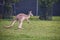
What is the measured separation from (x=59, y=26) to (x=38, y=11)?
264 millimetres

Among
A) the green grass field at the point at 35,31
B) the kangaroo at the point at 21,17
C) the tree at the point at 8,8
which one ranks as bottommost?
the green grass field at the point at 35,31

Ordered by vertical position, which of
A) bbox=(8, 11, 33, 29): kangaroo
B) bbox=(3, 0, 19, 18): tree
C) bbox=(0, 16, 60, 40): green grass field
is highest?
bbox=(3, 0, 19, 18): tree

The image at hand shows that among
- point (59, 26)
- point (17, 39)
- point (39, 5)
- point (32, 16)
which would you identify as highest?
point (39, 5)

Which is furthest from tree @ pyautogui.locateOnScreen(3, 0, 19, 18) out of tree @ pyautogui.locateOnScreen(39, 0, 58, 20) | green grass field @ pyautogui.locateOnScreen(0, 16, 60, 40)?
tree @ pyautogui.locateOnScreen(39, 0, 58, 20)

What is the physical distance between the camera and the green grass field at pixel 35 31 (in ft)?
4.54

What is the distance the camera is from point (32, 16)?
1412mm

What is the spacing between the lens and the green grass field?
4.54 ft

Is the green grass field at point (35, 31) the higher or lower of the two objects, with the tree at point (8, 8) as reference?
lower

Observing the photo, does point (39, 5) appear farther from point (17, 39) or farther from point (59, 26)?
point (17, 39)

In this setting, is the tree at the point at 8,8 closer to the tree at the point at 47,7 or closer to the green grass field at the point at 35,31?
the green grass field at the point at 35,31

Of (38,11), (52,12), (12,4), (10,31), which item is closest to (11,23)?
(10,31)

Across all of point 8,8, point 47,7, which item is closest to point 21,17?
point 8,8

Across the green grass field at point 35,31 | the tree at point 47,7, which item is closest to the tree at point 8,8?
the green grass field at point 35,31

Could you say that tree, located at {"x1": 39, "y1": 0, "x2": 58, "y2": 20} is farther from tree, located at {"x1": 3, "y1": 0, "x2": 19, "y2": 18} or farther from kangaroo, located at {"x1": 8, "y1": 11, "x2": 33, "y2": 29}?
tree, located at {"x1": 3, "y1": 0, "x2": 19, "y2": 18}
